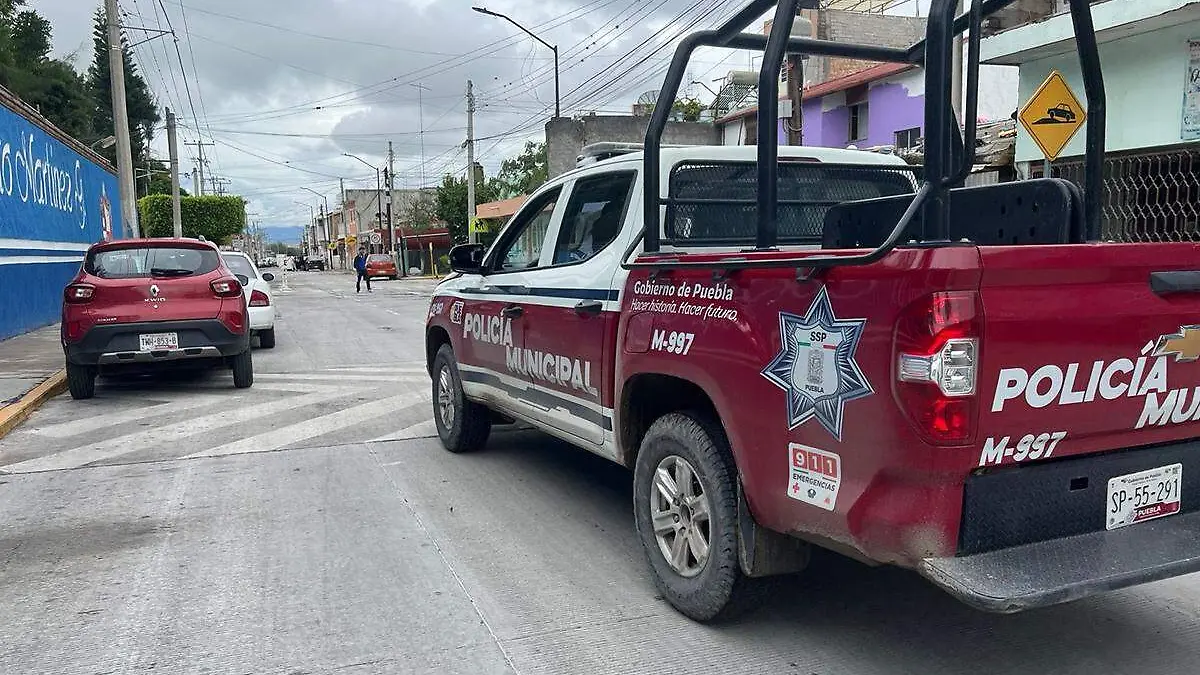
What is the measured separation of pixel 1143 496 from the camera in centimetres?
304

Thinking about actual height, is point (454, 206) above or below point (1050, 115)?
above

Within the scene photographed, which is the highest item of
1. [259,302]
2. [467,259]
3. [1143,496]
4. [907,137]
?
[907,137]

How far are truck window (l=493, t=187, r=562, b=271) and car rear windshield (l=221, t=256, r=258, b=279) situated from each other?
8993 millimetres

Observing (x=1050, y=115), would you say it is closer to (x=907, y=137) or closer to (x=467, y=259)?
(x=467, y=259)

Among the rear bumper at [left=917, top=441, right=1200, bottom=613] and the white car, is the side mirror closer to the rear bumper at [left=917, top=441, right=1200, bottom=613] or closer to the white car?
the rear bumper at [left=917, top=441, right=1200, bottom=613]

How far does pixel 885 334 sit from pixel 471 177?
36539 millimetres

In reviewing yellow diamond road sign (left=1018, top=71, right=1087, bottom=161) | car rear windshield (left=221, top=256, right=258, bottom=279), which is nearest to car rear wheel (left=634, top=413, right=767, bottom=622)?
yellow diamond road sign (left=1018, top=71, right=1087, bottom=161)

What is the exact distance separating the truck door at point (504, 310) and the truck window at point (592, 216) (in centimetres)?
18

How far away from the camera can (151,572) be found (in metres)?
4.48

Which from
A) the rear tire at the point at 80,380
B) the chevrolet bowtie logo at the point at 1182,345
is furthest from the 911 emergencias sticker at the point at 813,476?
the rear tire at the point at 80,380

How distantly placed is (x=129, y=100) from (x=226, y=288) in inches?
2937

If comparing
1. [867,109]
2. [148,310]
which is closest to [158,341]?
[148,310]

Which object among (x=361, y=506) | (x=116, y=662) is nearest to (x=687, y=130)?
(x=361, y=506)

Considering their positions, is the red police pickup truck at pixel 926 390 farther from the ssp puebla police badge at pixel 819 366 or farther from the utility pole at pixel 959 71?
the utility pole at pixel 959 71
